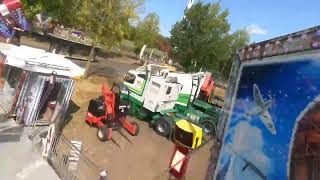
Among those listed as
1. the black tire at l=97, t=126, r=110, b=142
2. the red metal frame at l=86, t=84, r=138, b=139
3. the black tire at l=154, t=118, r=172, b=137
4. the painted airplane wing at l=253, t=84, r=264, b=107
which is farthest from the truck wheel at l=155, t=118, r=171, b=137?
the painted airplane wing at l=253, t=84, r=264, b=107

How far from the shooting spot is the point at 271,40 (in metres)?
4.89

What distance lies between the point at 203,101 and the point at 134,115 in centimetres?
511

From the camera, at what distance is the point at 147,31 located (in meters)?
47.5

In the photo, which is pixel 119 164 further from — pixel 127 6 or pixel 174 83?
pixel 127 6

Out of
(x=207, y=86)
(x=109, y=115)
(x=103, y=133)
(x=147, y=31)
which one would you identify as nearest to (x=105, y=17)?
(x=207, y=86)

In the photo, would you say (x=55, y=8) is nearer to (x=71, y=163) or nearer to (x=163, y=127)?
(x=163, y=127)

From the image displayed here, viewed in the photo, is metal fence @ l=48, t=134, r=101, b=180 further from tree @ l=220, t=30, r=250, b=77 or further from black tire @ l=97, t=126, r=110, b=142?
tree @ l=220, t=30, r=250, b=77

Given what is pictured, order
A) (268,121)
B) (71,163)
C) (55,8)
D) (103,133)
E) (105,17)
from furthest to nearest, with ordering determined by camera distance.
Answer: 1. (55,8)
2. (105,17)
3. (103,133)
4. (71,163)
5. (268,121)

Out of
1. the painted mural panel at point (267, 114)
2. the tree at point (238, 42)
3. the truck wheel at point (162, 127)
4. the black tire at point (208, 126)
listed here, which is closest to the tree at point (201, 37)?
the tree at point (238, 42)

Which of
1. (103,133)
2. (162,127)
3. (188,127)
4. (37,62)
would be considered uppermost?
(37,62)

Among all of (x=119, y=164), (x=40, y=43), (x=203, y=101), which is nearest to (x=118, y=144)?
(x=119, y=164)

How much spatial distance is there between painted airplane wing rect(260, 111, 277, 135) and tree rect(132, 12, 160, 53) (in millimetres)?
42466

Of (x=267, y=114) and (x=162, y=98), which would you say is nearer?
(x=267, y=114)

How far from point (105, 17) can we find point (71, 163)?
1252 cm
